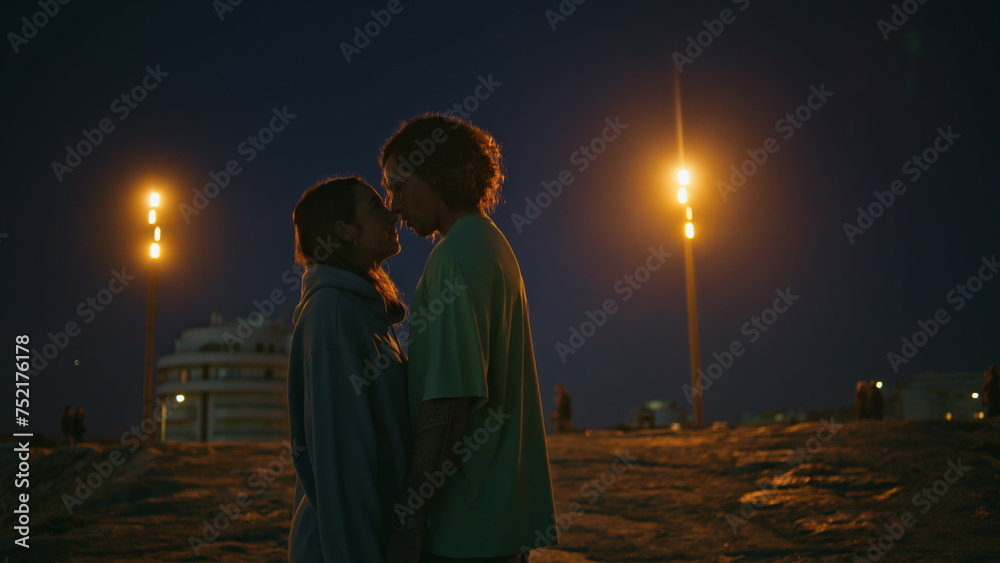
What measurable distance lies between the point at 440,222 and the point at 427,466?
85cm

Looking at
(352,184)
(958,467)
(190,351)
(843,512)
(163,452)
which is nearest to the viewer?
(352,184)

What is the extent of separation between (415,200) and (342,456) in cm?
89

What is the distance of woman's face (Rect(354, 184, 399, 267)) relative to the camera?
288 cm

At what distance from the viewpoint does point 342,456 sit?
2400 mm

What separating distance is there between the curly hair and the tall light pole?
Answer: 18.3m

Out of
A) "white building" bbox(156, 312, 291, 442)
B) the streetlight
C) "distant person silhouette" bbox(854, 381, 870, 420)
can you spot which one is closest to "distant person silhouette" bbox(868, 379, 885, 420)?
"distant person silhouette" bbox(854, 381, 870, 420)

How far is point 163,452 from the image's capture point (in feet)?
39.0

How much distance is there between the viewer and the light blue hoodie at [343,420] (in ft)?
7.72

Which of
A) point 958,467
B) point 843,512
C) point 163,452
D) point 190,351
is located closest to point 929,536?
point 843,512

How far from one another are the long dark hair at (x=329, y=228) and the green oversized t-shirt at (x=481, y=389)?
45cm

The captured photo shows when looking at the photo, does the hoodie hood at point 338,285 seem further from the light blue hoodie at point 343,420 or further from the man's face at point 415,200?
the man's face at point 415,200

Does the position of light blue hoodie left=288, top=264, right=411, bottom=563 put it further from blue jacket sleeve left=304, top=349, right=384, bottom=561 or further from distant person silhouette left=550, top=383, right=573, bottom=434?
distant person silhouette left=550, top=383, right=573, bottom=434

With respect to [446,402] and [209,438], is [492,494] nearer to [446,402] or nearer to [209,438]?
[446,402]

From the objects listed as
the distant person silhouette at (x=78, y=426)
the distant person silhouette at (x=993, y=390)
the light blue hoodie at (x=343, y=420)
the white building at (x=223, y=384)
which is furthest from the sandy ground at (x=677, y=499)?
the white building at (x=223, y=384)
